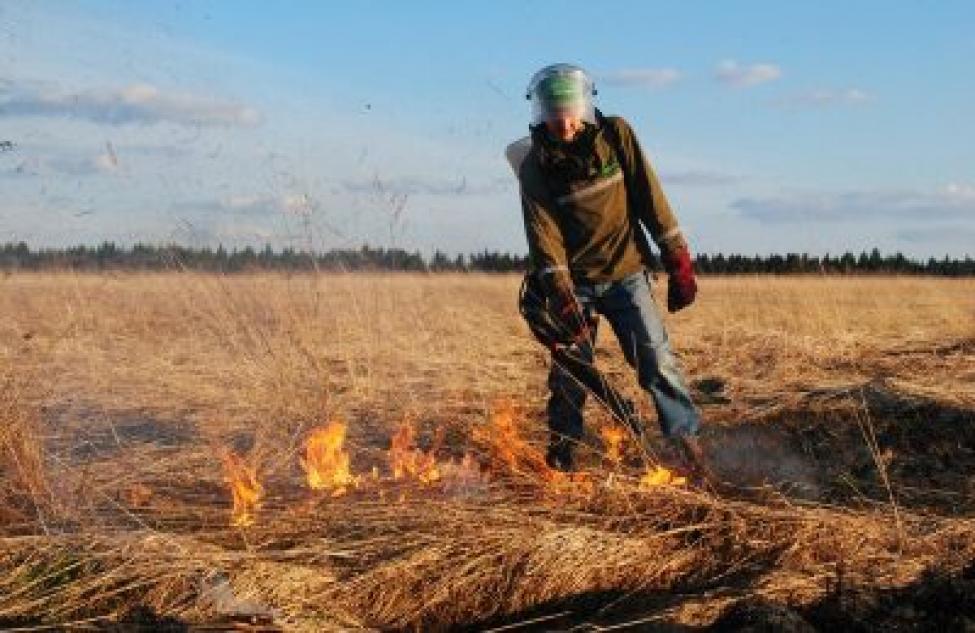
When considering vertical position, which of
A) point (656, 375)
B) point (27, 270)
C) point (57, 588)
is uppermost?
point (27, 270)

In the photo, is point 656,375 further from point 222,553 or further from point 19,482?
point 19,482

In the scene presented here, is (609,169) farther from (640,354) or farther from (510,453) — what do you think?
(510,453)

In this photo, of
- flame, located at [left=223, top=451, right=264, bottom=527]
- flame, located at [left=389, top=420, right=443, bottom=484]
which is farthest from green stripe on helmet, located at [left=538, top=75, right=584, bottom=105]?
flame, located at [left=223, top=451, right=264, bottom=527]

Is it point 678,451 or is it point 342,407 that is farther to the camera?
point 342,407

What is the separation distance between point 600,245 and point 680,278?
435 millimetres

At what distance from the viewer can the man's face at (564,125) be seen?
17.5 ft

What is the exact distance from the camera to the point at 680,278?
550cm

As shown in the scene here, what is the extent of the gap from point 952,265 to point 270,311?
50.4m

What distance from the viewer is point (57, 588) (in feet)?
12.9

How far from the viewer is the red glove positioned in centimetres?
549

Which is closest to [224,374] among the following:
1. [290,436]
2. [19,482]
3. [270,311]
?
[270,311]

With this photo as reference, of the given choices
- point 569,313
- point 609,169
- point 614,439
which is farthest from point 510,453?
point 609,169

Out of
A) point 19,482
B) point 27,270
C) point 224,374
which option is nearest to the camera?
point 19,482

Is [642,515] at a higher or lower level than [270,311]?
lower
